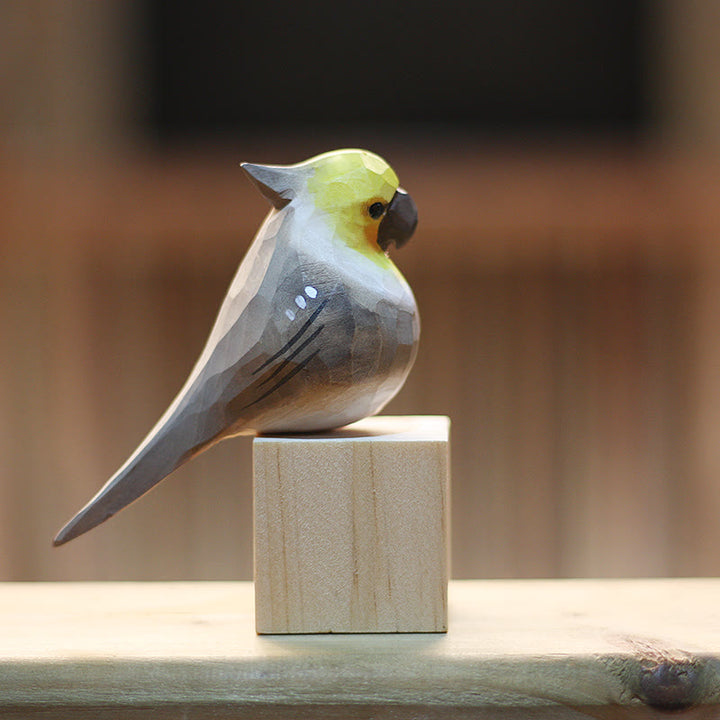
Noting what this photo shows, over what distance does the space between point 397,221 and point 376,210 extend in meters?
0.03

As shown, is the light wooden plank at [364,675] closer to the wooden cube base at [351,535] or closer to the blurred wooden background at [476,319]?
the wooden cube base at [351,535]

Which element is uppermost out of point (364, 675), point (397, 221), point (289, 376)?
point (397, 221)

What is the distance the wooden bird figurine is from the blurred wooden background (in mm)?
809

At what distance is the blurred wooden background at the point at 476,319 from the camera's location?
1.64 metres

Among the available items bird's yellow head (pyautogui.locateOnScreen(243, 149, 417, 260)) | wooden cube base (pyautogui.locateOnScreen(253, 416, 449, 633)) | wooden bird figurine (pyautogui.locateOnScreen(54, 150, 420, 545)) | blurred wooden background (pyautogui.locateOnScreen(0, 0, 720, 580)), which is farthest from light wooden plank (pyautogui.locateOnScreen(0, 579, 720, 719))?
blurred wooden background (pyautogui.locateOnScreen(0, 0, 720, 580))

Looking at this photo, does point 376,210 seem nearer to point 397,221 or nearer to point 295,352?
point 397,221

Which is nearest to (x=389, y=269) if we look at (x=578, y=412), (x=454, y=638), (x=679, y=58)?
(x=454, y=638)

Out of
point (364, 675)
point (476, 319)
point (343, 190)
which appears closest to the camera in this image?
point (364, 675)

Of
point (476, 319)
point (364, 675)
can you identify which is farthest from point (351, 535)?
point (476, 319)

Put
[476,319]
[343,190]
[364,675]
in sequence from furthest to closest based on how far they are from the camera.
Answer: [476,319], [343,190], [364,675]

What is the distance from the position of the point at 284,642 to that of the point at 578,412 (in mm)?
1009

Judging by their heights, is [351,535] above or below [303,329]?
below

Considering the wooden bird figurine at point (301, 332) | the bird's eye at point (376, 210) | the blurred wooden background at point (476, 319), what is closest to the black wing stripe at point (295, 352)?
the wooden bird figurine at point (301, 332)

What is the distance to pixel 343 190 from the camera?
2.76 ft
